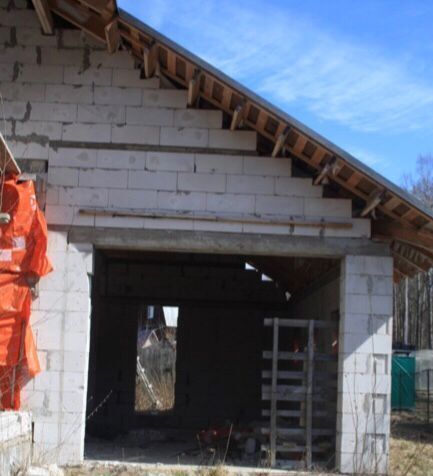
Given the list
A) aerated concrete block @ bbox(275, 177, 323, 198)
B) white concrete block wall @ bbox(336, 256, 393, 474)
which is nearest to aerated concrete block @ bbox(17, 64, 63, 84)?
aerated concrete block @ bbox(275, 177, 323, 198)

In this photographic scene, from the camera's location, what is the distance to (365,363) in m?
10.9

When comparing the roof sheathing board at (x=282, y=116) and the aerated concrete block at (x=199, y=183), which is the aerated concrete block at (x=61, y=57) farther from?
the aerated concrete block at (x=199, y=183)

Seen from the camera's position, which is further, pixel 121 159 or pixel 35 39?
pixel 35 39

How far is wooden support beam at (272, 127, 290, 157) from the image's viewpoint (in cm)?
1052

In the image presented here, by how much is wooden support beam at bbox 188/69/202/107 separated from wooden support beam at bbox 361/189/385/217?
2.79 meters

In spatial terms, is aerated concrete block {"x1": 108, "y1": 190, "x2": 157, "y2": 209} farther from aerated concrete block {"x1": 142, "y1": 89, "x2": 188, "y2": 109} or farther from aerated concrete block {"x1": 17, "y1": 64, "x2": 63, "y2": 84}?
aerated concrete block {"x1": 17, "y1": 64, "x2": 63, "y2": 84}

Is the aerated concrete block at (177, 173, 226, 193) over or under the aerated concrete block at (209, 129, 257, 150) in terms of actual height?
under

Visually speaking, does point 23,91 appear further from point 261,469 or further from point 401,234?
point 261,469

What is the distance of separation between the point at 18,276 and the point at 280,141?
3.95 meters

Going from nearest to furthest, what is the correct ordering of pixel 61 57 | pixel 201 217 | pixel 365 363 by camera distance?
pixel 365 363
pixel 201 217
pixel 61 57

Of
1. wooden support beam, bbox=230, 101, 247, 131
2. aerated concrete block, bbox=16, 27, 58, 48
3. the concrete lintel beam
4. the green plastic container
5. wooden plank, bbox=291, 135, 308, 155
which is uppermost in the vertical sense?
aerated concrete block, bbox=16, 27, 58, 48

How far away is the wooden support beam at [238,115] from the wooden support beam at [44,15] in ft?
9.59

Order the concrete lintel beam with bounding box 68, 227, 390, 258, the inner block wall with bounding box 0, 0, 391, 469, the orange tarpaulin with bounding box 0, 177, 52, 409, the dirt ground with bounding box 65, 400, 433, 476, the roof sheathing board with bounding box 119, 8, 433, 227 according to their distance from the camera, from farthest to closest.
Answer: the concrete lintel beam with bounding box 68, 227, 390, 258 → the inner block wall with bounding box 0, 0, 391, 469 → the orange tarpaulin with bounding box 0, 177, 52, 409 → the dirt ground with bounding box 65, 400, 433, 476 → the roof sheathing board with bounding box 119, 8, 433, 227

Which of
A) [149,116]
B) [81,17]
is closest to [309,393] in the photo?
[149,116]
